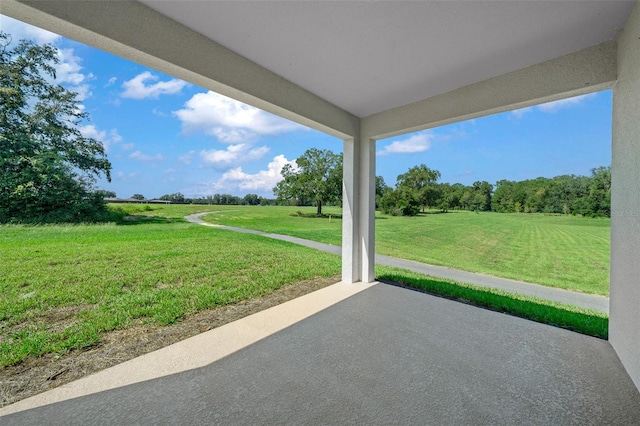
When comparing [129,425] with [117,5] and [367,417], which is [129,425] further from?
[117,5]

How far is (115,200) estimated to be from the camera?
8.61 ft

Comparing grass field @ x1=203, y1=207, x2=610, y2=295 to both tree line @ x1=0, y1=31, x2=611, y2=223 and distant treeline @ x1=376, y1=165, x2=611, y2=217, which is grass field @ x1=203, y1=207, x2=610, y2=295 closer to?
distant treeline @ x1=376, y1=165, x2=611, y2=217

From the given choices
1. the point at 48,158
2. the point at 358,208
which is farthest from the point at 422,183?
the point at 48,158

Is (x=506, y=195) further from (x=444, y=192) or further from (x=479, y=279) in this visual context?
(x=479, y=279)

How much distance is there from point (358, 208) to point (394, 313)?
1.54 m

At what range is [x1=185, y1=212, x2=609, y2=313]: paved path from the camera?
3.12m

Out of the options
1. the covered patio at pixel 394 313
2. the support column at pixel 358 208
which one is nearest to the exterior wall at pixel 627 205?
the covered patio at pixel 394 313

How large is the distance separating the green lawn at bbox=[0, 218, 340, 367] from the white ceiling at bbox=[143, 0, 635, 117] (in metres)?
2.34

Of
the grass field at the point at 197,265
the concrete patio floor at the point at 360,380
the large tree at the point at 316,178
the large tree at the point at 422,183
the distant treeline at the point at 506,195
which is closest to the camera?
the concrete patio floor at the point at 360,380

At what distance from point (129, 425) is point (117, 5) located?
2329 mm

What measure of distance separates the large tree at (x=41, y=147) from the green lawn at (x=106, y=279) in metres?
0.21

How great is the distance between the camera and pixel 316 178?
5875mm

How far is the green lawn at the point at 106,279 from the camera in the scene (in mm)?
1852

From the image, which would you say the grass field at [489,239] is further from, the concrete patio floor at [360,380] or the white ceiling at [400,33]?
the white ceiling at [400,33]
